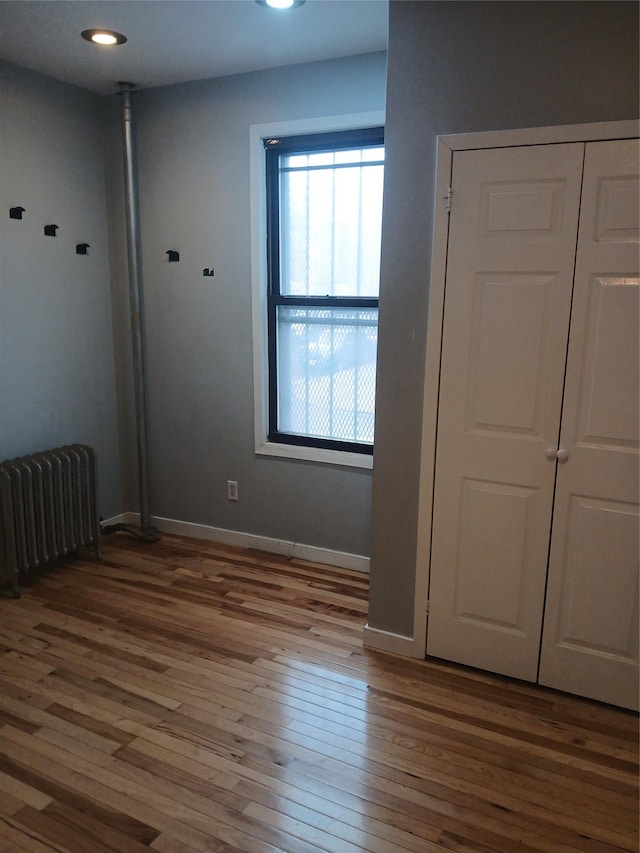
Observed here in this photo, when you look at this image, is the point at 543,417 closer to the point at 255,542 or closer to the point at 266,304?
the point at 266,304

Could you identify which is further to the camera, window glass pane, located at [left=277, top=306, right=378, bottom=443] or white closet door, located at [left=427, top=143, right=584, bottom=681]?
window glass pane, located at [left=277, top=306, right=378, bottom=443]

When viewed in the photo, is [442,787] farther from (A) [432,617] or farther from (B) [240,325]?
(B) [240,325]

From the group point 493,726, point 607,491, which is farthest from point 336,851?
point 607,491

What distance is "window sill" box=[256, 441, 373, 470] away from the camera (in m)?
3.39

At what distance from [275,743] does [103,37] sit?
3.04 metres

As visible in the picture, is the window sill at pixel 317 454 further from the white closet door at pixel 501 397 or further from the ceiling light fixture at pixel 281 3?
the ceiling light fixture at pixel 281 3

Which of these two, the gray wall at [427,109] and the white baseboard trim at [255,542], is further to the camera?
the white baseboard trim at [255,542]

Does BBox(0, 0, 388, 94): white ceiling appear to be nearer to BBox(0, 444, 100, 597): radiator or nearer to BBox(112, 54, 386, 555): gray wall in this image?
BBox(112, 54, 386, 555): gray wall

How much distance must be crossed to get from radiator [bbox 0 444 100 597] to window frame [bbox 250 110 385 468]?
3.33 ft

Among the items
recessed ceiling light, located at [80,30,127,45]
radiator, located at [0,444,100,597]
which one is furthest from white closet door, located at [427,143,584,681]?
radiator, located at [0,444,100,597]

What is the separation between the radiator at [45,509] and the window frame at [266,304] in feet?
3.33

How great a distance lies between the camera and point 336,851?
1.74m

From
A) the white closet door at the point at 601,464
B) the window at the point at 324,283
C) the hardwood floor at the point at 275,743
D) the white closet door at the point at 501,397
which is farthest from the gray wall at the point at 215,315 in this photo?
the white closet door at the point at 601,464

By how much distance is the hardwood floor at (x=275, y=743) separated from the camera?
1.81 metres
